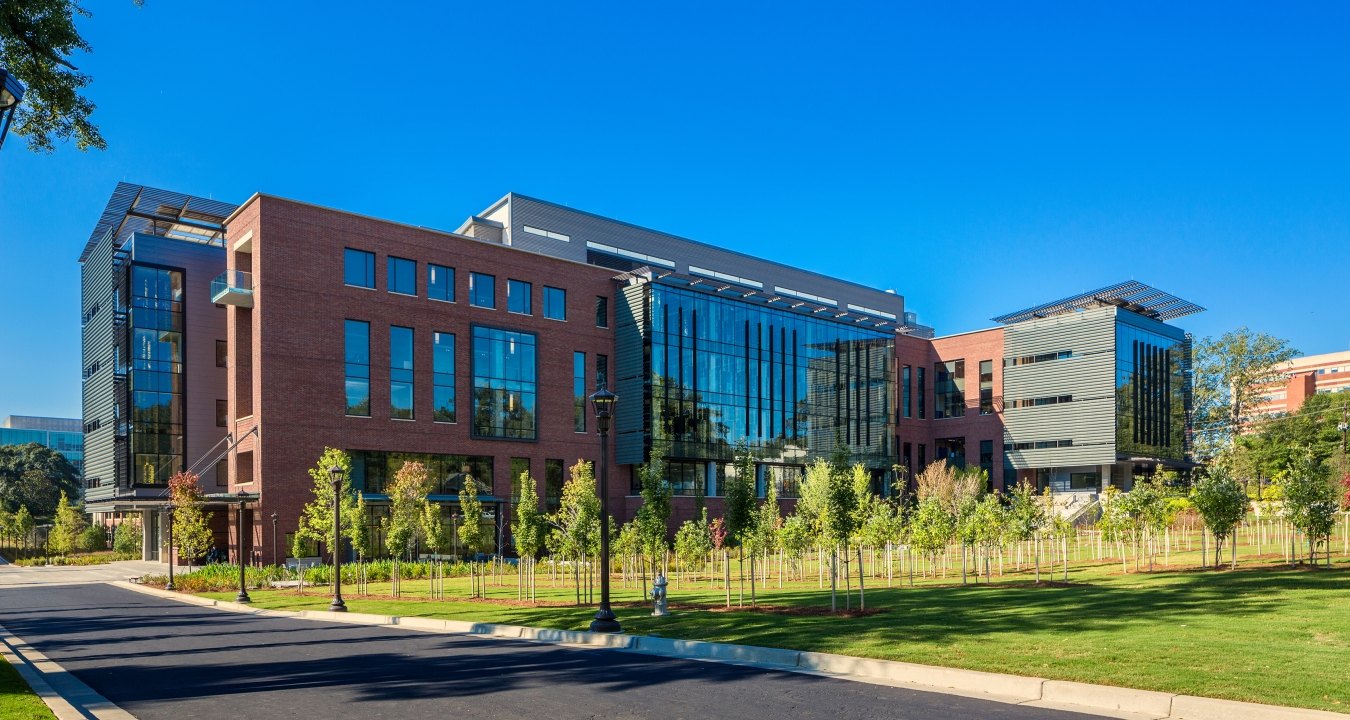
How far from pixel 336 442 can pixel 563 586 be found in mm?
20049

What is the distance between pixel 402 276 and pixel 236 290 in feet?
28.1

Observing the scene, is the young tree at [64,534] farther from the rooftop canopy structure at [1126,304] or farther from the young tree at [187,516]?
the rooftop canopy structure at [1126,304]

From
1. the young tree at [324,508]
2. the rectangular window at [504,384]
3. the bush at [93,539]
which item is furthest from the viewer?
the bush at [93,539]

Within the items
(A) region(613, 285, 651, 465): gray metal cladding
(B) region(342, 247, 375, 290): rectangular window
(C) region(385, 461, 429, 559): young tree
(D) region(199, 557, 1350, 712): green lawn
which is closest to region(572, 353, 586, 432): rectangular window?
(A) region(613, 285, 651, 465): gray metal cladding

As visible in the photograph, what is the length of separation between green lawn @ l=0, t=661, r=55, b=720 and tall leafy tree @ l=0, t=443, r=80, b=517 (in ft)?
322

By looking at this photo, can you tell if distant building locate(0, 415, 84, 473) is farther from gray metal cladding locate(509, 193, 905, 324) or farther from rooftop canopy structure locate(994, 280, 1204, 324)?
rooftop canopy structure locate(994, 280, 1204, 324)

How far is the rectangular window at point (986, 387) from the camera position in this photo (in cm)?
7706

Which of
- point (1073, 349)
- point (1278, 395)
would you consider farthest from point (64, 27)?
point (1278, 395)

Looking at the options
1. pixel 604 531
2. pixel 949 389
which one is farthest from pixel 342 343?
pixel 949 389

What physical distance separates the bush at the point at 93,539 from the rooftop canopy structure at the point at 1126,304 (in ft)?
249

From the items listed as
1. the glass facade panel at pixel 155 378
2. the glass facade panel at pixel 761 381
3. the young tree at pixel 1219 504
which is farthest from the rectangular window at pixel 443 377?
the young tree at pixel 1219 504

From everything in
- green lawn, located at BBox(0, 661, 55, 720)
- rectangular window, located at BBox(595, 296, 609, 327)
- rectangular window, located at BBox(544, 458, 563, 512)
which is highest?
rectangular window, located at BBox(595, 296, 609, 327)

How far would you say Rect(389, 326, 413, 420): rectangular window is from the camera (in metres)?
50.6

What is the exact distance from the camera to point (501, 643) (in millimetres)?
17594
